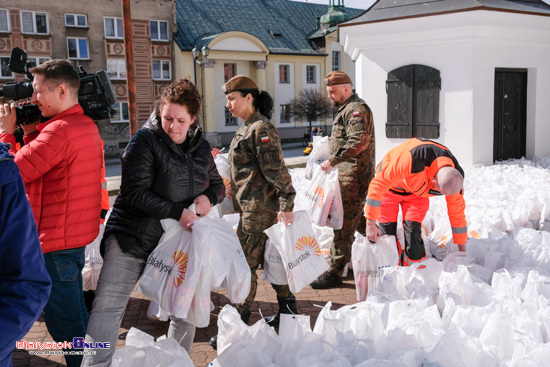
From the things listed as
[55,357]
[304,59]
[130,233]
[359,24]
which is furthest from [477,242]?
[304,59]

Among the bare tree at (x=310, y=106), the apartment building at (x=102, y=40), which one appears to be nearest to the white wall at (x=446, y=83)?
the apartment building at (x=102, y=40)

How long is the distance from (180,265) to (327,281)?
8.08 ft

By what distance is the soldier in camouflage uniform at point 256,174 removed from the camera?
388 cm

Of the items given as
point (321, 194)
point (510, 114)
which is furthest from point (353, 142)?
point (510, 114)

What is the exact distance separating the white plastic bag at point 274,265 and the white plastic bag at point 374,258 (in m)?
0.63

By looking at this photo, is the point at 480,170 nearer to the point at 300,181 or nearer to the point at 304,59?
the point at 300,181

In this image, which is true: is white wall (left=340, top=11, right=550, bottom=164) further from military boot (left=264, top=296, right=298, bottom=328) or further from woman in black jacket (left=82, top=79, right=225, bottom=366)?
woman in black jacket (left=82, top=79, right=225, bottom=366)

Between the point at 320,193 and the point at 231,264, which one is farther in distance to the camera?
the point at 320,193

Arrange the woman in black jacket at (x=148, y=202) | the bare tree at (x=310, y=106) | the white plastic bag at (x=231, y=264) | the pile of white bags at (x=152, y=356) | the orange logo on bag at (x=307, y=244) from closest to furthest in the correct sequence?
the pile of white bags at (x=152, y=356) < the woman in black jacket at (x=148, y=202) < the white plastic bag at (x=231, y=264) < the orange logo on bag at (x=307, y=244) < the bare tree at (x=310, y=106)

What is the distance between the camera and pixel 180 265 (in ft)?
9.62

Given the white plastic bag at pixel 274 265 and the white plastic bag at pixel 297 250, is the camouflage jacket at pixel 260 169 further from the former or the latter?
the white plastic bag at pixel 274 265

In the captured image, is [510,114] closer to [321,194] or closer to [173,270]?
[321,194]

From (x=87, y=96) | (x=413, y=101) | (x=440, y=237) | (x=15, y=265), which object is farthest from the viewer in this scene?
(x=413, y=101)

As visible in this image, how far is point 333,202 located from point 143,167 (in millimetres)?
2575
